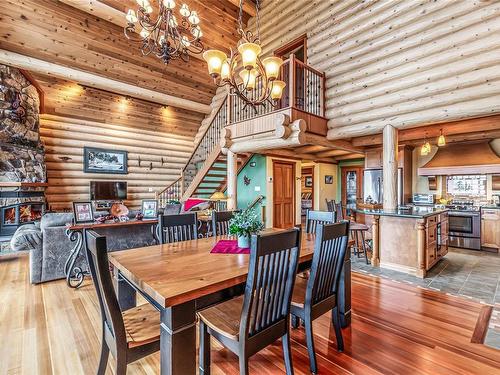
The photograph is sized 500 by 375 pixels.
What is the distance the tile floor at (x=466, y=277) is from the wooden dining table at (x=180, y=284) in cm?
196

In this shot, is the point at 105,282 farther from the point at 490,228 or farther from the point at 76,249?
the point at 490,228

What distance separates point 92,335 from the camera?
2.28 meters

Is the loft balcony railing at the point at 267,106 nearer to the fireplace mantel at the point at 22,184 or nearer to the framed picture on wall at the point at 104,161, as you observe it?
the framed picture on wall at the point at 104,161

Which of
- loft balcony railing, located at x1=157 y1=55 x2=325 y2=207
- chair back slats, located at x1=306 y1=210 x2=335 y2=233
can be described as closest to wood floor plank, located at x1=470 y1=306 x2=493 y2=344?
chair back slats, located at x1=306 y1=210 x2=335 y2=233

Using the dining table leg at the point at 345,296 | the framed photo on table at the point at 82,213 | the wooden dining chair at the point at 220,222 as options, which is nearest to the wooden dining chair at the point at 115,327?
the wooden dining chair at the point at 220,222

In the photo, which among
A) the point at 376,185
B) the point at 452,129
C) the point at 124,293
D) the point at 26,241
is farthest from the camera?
the point at 376,185

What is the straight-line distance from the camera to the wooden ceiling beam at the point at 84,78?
17.2ft

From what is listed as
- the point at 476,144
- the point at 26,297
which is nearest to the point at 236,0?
the point at 476,144

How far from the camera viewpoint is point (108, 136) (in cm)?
752

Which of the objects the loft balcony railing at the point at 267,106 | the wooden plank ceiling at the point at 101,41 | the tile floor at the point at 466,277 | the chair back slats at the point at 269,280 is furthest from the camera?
the wooden plank ceiling at the point at 101,41

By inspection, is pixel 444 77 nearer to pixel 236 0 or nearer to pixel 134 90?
pixel 236 0

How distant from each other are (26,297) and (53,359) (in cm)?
159

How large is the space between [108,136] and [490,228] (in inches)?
380

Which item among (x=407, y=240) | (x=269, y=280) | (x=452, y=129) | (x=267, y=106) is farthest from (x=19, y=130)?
(x=452, y=129)
